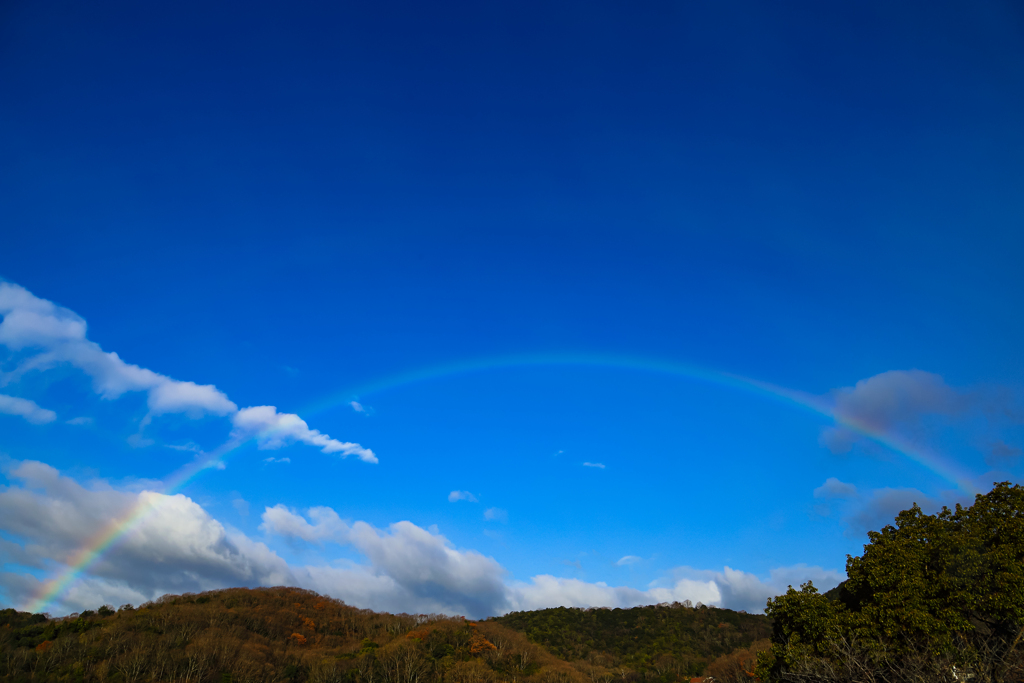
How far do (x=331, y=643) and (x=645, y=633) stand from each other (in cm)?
7817

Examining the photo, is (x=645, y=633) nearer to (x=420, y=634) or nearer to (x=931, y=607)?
(x=420, y=634)

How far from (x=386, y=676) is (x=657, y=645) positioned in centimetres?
7232

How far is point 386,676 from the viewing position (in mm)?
94438

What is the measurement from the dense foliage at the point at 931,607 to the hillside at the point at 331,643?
265 feet

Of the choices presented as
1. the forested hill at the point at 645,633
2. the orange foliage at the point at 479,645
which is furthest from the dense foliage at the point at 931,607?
the forested hill at the point at 645,633

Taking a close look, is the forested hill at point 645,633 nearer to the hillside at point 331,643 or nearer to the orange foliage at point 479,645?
the hillside at point 331,643

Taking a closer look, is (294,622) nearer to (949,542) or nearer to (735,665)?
(735,665)

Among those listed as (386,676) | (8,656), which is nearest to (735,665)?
(386,676)

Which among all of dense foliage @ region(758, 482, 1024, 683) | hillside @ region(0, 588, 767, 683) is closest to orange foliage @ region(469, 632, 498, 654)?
hillside @ region(0, 588, 767, 683)

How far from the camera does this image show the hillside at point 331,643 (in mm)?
86625

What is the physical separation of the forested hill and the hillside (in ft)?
1.57

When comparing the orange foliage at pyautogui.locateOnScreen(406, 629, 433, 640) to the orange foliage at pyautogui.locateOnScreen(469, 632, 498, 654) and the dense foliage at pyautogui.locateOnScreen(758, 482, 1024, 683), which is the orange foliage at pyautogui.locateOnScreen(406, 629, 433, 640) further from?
the dense foliage at pyautogui.locateOnScreen(758, 482, 1024, 683)

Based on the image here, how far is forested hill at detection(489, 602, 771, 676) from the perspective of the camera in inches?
5187

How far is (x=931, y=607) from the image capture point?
2480 centimetres
